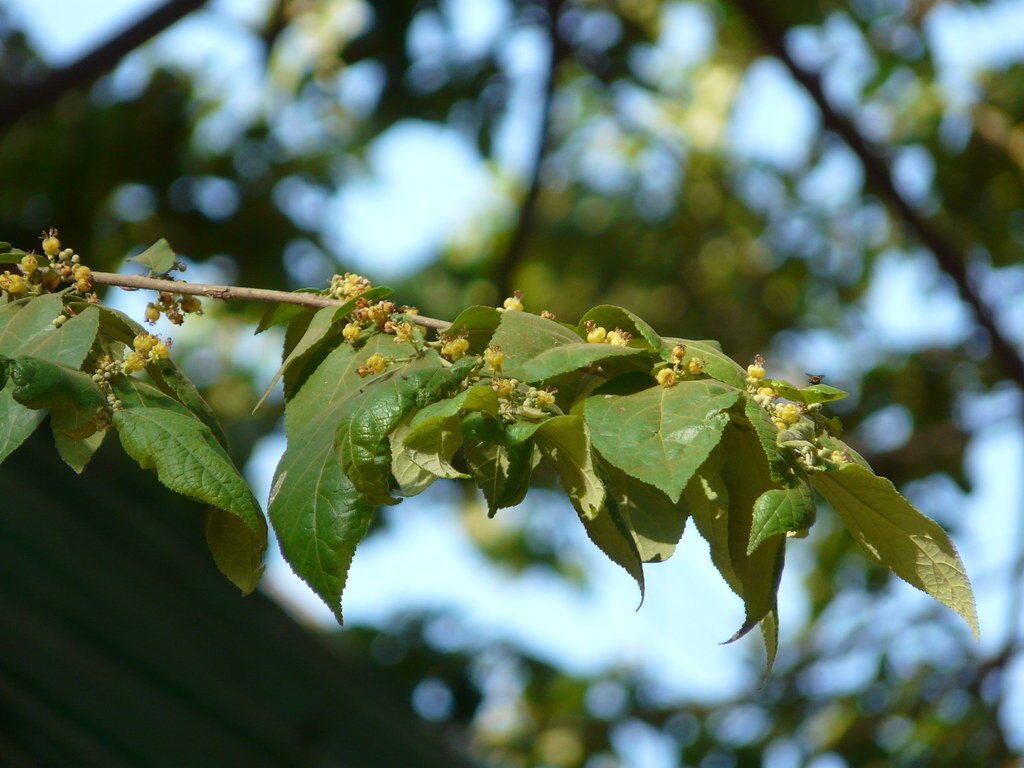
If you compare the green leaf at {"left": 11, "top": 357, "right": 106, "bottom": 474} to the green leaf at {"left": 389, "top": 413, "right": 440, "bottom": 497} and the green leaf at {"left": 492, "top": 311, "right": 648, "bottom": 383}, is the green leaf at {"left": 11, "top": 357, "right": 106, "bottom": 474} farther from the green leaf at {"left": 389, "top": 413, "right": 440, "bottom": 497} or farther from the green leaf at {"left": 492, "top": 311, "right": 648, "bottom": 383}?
the green leaf at {"left": 492, "top": 311, "right": 648, "bottom": 383}

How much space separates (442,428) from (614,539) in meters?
0.22

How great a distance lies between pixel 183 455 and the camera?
1.04 metres

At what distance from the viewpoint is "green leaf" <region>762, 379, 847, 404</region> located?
1.10m

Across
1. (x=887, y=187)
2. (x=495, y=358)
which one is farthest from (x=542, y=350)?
(x=887, y=187)

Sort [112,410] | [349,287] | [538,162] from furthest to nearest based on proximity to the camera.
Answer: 1. [538,162]
2. [349,287]
3. [112,410]

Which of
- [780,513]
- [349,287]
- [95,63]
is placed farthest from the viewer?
[95,63]

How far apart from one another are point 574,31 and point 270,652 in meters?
2.79

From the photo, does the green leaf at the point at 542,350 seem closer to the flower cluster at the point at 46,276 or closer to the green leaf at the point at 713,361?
the green leaf at the point at 713,361

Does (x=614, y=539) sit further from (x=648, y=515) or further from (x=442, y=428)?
(x=442, y=428)

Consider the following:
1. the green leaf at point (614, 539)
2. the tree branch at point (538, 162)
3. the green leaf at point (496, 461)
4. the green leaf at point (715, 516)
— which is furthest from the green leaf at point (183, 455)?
the tree branch at point (538, 162)

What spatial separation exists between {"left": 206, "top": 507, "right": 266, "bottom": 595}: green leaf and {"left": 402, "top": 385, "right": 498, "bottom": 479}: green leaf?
0.22 meters

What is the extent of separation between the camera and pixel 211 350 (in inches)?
279

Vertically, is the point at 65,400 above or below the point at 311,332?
above

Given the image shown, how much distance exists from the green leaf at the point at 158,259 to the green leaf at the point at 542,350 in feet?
1.44
